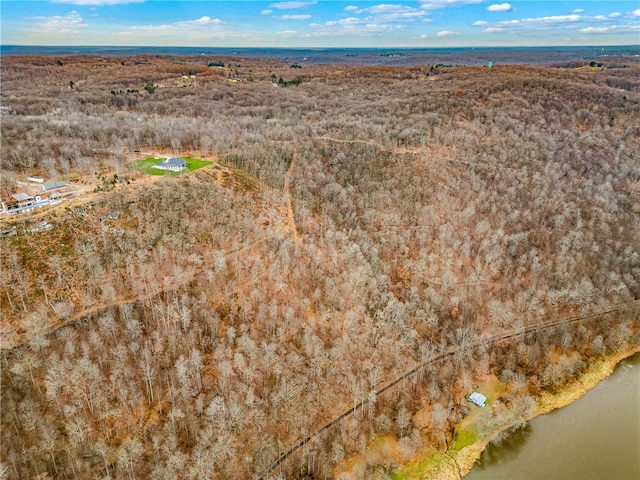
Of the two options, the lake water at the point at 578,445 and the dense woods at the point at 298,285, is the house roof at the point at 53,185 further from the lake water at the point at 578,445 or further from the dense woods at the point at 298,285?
the lake water at the point at 578,445

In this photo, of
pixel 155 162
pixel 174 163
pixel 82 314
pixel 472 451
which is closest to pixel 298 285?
pixel 82 314

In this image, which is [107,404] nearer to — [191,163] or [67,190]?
[67,190]

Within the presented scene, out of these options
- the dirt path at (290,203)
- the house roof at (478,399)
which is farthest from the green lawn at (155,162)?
the house roof at (478,399)

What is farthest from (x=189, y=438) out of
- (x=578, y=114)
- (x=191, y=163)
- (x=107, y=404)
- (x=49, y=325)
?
(x=578, y=114)

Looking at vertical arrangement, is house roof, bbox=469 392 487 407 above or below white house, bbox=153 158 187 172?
below

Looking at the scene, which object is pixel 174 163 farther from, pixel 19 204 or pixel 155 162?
pixel 19 204

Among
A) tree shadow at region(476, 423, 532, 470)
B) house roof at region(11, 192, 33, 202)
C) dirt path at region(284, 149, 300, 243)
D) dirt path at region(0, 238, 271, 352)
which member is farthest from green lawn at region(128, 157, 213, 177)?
tree shadow at region(476, 423, 532, 470)

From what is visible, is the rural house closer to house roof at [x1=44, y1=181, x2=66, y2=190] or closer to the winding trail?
house roof at [x1=44, y1=181, x2=66, y2=190]
